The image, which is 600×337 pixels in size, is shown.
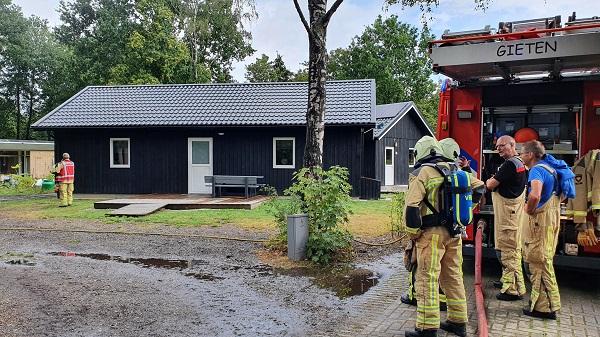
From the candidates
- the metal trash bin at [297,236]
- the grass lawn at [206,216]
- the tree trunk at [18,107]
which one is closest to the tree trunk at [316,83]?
the metal trash bin at [297,236]

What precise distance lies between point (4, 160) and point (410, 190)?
36.1m

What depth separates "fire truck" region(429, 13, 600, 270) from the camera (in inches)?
204

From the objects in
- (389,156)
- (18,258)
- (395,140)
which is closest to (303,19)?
(18,258)


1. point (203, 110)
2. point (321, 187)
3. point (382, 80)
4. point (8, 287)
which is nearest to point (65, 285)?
point (8, 287)

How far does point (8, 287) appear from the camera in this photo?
6035mm

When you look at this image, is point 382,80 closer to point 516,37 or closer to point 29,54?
point 29,54

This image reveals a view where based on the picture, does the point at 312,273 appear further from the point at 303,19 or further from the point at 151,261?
the point at 303,19

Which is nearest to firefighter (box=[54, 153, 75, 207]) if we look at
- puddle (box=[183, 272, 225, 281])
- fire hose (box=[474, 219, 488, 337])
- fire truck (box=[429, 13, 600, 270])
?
puddle (box=[183, 272, 225, 281])

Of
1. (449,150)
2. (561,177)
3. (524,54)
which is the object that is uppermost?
(524,54)

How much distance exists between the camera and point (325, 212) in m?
7.29

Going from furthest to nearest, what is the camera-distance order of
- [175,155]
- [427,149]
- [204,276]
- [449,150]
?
[175,155], [204,276], [449,150], [427,149]

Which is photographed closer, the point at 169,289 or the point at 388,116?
the point at 169,289

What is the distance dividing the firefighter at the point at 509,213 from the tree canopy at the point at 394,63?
38.0m

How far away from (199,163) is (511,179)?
530 inches
